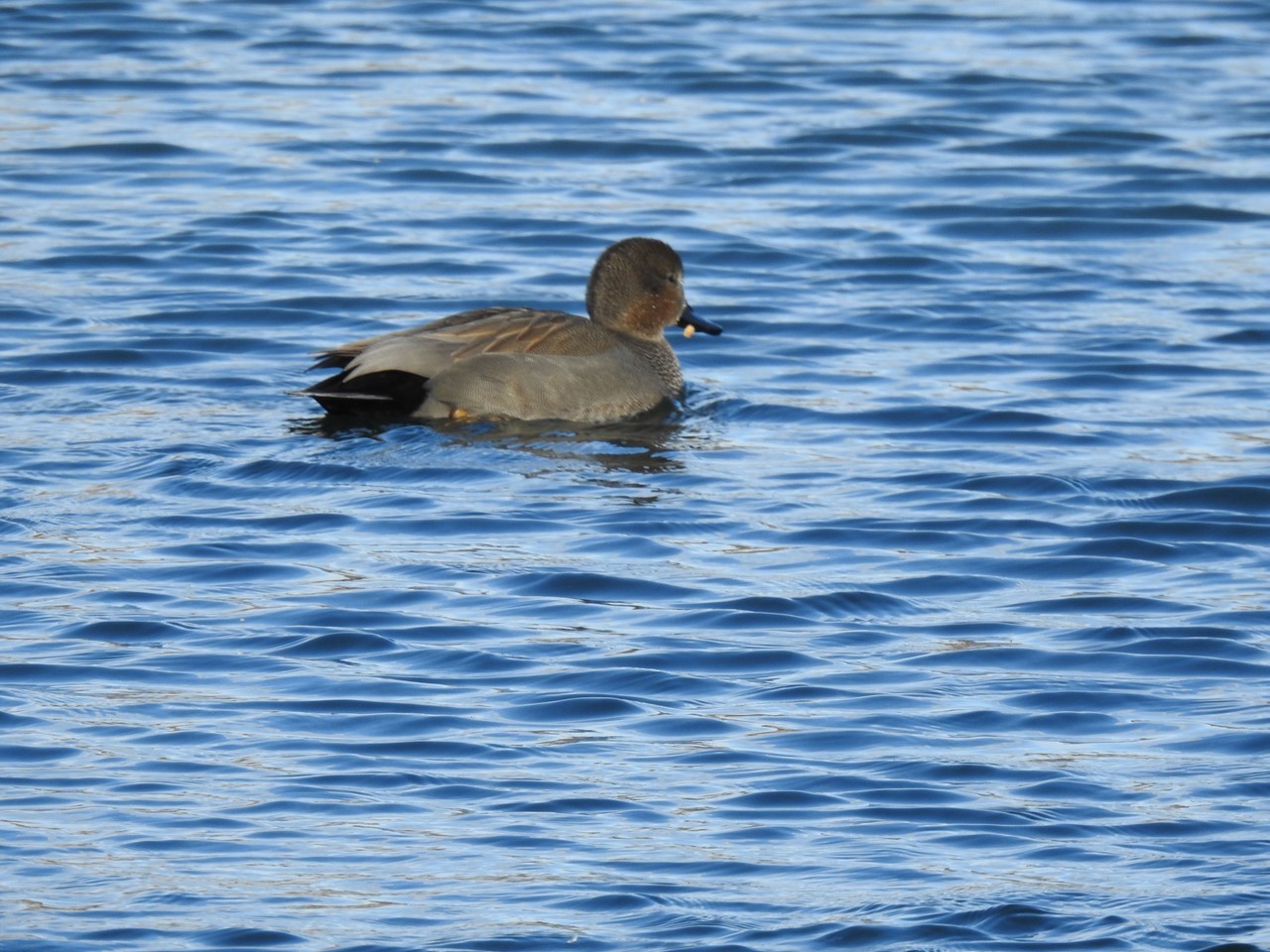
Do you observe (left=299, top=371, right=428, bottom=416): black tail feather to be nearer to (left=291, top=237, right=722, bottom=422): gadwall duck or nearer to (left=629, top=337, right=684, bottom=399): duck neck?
(left=291, top=237, right=722, bottom=422): gadwall duck

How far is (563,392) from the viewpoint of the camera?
10852mm

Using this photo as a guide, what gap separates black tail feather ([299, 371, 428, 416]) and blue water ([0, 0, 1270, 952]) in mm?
216

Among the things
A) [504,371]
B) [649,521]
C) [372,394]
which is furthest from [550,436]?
[649,521]

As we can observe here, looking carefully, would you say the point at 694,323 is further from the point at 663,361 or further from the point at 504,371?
the point at 504,371

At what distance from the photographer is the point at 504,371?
1070cm

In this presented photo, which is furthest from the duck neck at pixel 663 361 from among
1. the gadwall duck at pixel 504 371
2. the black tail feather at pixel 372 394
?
the black tail feather at pixel 372 394

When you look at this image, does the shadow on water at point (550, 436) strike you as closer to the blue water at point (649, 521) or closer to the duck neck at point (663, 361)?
the blue water at point (649, 521)

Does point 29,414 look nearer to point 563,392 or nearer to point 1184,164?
point 563,392

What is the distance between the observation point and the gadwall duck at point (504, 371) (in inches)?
415

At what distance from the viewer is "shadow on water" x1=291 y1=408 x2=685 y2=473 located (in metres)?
10.3

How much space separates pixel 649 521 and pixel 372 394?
1706mm

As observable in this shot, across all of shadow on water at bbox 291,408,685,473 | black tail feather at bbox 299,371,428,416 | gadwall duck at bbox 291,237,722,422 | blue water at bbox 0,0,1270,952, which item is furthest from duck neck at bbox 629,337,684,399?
black tail feather at bbox 299,371,428,416

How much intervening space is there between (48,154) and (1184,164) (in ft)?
23.6

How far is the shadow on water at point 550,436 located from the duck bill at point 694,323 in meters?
0.99
